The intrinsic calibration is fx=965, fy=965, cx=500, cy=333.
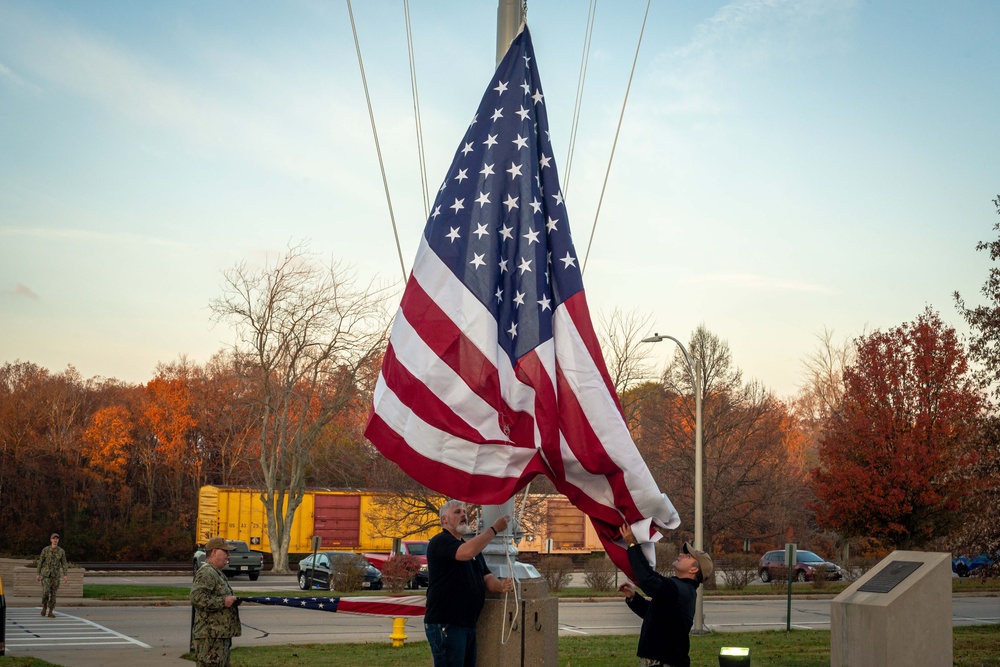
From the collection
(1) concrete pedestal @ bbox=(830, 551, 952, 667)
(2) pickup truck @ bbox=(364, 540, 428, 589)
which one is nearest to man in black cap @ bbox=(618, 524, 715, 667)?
(1) concrete pedestal @ bbox=(830, 551, 952, 667)

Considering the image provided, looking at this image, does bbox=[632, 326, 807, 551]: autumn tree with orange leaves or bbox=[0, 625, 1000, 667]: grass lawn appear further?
bbox=[632, 326, 807, 551]: autumn tree with orange leaves

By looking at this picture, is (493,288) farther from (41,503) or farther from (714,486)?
(41,503)

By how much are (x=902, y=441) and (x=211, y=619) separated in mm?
27388

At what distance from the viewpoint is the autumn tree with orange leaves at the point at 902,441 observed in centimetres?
3111

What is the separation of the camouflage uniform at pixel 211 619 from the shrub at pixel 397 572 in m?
21.1

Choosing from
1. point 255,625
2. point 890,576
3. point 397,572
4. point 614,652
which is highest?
point 890,576

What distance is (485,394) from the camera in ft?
23.7

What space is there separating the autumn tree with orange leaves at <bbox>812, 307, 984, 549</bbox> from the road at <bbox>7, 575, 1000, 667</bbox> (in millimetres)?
3303

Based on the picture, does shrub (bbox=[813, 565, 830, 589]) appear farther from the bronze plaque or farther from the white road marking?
the bronze plaque

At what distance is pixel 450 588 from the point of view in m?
6.88

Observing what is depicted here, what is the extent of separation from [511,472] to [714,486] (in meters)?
34.3

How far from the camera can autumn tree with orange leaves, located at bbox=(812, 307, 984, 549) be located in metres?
31.1

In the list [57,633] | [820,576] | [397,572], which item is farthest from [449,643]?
[820,576]

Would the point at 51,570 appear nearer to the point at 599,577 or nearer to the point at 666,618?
the point at 599,577
